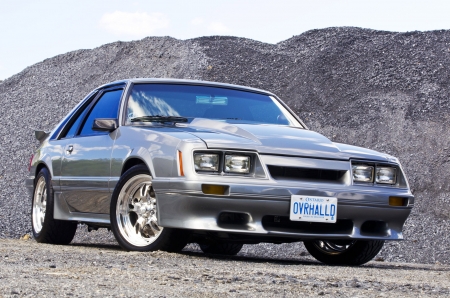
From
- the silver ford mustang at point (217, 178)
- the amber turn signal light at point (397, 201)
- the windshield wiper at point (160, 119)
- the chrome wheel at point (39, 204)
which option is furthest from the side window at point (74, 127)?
the amber turn signal light at point (397, 201)

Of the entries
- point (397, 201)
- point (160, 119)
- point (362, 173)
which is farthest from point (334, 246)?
point (160, 119)

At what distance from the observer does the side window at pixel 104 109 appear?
6953mm

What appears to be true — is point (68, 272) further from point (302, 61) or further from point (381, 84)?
point (302, 61)

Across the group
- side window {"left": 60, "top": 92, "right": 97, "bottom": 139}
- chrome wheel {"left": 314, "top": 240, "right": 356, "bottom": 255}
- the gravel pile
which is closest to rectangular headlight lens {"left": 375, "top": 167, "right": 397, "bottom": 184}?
chrome wheel {"left": 314, "top": 240, "right": 356, "bottom": 255}

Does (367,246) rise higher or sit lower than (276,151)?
lower

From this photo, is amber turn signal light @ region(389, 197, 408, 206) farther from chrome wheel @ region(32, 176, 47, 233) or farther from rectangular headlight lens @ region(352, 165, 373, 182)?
chrome wheel @ region(32, 176, 47, 233)

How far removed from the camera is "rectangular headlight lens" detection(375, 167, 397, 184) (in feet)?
19.8

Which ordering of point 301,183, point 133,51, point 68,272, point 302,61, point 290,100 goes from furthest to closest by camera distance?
point 133,51, point 302,61, point 290,100, point 301,183, point 68,272

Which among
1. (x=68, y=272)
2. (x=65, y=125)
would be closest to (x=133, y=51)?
(x=65, y=125)

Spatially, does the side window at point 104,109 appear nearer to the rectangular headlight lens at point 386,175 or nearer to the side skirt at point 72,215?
the side skirt at point 72,215

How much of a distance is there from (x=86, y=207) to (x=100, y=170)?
45 centimetres

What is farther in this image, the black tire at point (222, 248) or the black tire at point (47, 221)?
the black tire at point (222, 248)

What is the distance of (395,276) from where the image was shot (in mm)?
5176

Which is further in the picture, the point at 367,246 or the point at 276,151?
the point at 367,246
